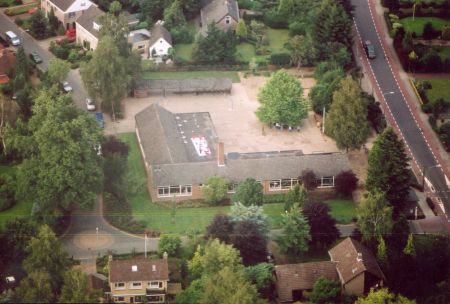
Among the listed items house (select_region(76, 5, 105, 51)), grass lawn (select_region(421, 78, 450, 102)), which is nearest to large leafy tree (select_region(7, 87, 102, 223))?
house (select_region(76, 5, 105, 51))

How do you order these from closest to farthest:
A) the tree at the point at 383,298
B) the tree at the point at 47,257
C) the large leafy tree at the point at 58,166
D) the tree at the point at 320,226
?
the tree at the point at 383,298 → the tree at the point at 47,257 → the tree at the point at 320,226 → the large leafy tree at the point at 58,166

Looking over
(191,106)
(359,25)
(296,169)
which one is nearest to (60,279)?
(296,169)

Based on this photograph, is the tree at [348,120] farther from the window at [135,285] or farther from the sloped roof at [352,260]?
the window at [135,285]

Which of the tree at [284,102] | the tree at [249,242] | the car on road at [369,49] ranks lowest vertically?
the tree at [249,242]

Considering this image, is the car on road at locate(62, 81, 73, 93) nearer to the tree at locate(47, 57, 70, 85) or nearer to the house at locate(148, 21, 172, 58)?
the tree at locate(47, 57, 70, 85)

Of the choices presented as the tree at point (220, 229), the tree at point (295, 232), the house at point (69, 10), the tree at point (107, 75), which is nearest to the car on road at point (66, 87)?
the tree at point (107, 75)

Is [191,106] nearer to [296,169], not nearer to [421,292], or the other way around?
[296,169]
